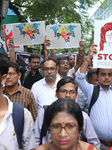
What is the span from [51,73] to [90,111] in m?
1.16

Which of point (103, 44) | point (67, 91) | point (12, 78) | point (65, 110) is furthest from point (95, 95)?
point (65, 110)

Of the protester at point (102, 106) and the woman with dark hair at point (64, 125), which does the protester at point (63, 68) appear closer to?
the protester at point (102, 106)

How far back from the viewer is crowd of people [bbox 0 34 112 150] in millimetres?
1795

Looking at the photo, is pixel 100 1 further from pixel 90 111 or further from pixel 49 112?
pixel 49 112

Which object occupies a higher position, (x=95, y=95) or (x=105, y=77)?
(x=105, y=77)

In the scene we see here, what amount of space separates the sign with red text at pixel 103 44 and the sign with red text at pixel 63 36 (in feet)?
5.94

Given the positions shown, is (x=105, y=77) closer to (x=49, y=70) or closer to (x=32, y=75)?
(x=49, y=70)

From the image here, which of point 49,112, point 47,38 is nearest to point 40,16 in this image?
point 47,38

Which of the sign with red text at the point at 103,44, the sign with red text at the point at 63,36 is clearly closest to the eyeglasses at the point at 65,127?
the sign with red text at the point at 103,44

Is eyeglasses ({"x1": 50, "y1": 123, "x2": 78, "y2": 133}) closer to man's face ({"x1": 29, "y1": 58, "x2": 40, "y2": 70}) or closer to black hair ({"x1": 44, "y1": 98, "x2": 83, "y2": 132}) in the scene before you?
black hair ({"x1": 44, "y1": 98, "x2": 83, "y2": 132})

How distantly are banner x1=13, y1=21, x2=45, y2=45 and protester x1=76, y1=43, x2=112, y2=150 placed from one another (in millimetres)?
2280

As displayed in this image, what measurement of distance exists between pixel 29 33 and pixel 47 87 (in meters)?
2.06

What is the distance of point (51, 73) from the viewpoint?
399 centimetres

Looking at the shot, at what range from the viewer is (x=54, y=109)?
6.29 feet
